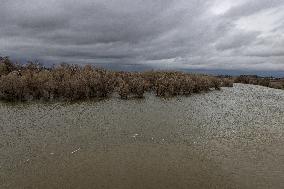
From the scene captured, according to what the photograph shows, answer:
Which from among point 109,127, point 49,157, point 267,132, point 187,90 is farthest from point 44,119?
point 187,90

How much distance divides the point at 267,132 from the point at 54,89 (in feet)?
74.9

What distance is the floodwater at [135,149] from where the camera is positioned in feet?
45.0

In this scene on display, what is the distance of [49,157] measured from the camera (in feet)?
53.4

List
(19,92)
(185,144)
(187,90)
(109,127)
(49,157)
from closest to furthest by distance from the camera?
1. (49,157)
2. (185,144)
3. (109,127)
4. (19,92)
5. (187,90)

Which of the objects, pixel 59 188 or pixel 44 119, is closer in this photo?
pixel 59 188

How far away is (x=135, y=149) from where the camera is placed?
59.1 feet

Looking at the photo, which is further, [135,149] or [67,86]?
[67,86]

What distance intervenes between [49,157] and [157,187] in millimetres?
6218

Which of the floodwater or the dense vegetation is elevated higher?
the dense vegetation

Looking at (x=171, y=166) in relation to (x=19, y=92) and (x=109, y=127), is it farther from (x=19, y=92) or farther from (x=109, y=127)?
(x=19, y=92)

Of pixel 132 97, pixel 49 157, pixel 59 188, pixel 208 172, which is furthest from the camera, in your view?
pixel 132 97

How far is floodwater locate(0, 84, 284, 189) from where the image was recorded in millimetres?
13703

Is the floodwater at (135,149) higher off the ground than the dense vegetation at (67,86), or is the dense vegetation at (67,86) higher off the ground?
the dense vegetation at (67,86)

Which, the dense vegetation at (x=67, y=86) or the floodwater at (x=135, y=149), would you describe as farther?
the dense vegetation at (x=67, y=86)
